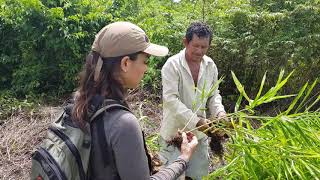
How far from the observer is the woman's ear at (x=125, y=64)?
67.6 inches

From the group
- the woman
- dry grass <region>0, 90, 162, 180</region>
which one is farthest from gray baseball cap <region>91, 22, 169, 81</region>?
dry grass <region>0, 90, 162, 180</region>

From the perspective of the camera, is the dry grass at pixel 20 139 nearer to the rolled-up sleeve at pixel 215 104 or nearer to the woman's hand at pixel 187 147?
the rolled-up sleeve at pixel 215 104

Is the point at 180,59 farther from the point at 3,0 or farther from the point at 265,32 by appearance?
the point at 3,0

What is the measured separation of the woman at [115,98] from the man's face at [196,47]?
51.0 inches

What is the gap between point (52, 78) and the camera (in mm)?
6184

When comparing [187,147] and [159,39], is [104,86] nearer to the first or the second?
[187,147]

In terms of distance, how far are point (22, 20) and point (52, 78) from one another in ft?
2.89

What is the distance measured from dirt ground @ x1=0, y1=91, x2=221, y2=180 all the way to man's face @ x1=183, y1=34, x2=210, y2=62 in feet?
3.40

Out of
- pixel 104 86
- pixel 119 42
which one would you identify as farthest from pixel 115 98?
pixel 119 42

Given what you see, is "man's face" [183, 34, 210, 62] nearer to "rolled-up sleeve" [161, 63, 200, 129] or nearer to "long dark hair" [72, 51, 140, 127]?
"rolled-up sleeve" [161, 63, 200, 129]

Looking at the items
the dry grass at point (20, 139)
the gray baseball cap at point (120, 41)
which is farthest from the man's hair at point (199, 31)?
the dry grass at point (20, 139)

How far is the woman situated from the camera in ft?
5.24

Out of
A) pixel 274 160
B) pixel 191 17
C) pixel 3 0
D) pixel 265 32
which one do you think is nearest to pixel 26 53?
pixel 3 0

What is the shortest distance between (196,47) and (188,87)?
301mm
